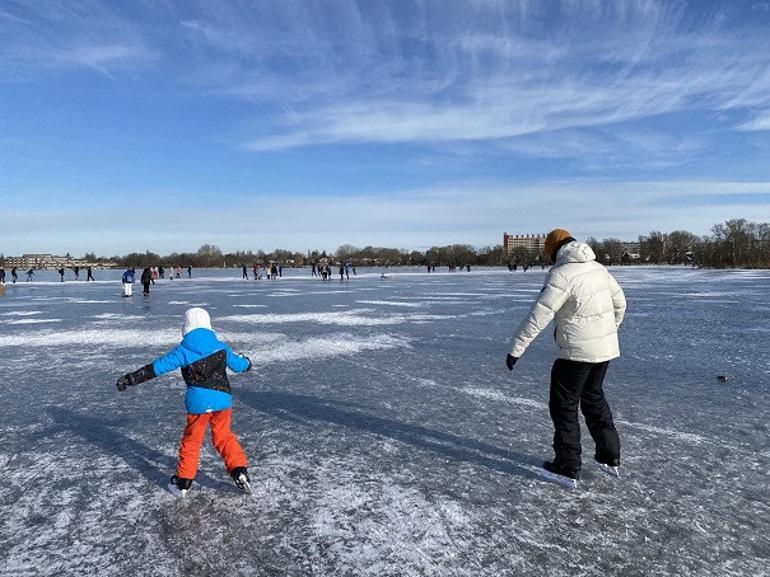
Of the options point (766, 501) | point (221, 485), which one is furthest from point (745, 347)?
point (221, 485)

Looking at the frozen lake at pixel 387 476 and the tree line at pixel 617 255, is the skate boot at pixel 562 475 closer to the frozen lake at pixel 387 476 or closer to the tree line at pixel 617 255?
the frozen lake at pixel 387 476

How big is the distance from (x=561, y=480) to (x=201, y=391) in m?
2.53

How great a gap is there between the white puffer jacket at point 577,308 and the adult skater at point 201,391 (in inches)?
79.6


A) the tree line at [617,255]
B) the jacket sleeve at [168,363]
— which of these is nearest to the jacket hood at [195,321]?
the jacket sleeve at [168,363]

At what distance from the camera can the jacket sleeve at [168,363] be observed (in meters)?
3.23

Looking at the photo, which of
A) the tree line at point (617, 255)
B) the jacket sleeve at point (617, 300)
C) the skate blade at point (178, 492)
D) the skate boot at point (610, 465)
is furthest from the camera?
the tree line at point (617, 255)

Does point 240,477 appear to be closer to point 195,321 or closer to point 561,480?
point 195,321

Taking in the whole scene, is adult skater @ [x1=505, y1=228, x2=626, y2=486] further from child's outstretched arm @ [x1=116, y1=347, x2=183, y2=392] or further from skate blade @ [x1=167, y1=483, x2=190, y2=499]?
skate blade @ [x1=167, y1=483, x2=190, y2=499]

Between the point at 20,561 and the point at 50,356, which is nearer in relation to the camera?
the point at 20,561

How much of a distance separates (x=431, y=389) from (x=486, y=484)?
2738mm

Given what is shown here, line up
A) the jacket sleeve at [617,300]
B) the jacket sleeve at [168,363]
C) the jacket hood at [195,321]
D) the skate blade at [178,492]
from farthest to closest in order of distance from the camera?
the jacket sleeve at [617,300] < the skate blade at [178,492] < the jacket hood at [195,321] < the jacket sleeve at [168,363]

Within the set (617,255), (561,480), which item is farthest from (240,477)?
(617,255)

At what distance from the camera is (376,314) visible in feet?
51.4

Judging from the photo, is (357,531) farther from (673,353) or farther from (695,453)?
(673,353)
